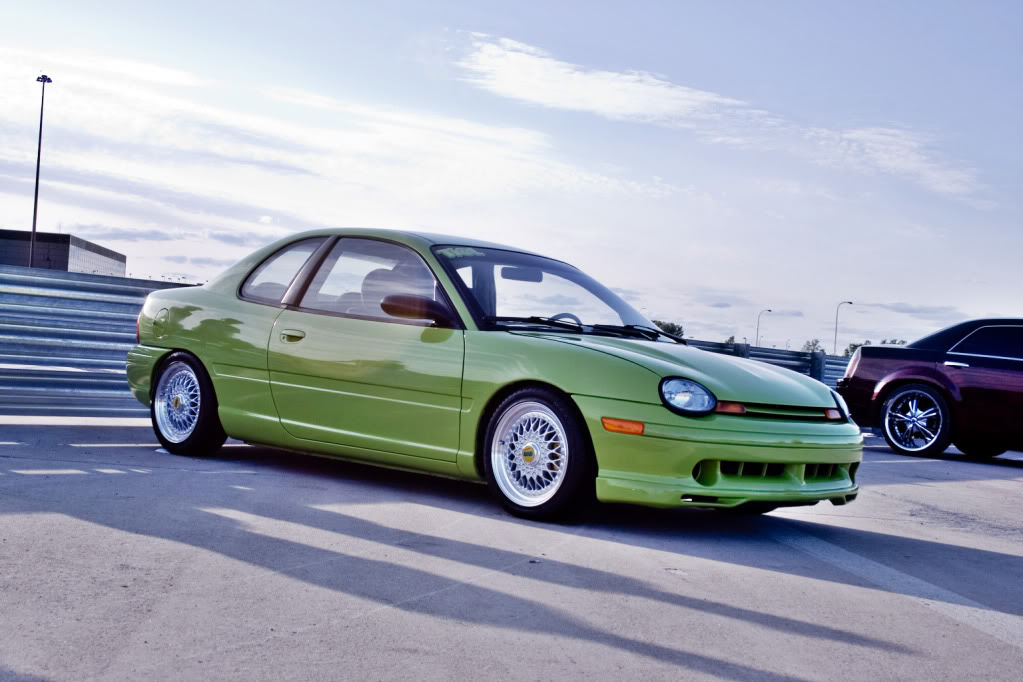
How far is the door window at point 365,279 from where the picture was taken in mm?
6363

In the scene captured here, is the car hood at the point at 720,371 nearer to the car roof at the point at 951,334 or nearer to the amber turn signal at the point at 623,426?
the amber turn signal at the point at 623,426

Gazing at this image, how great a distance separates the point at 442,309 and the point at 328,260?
111 centimetres

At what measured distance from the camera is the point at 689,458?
5.28 m

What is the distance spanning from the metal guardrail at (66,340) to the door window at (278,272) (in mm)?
2828

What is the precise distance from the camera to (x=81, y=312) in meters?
9.81

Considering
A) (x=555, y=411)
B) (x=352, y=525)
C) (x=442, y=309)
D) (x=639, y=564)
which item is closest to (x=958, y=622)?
(x=639, y=564)

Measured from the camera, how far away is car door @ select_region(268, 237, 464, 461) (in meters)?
5.98

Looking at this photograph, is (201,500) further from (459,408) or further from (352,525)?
(459,408)

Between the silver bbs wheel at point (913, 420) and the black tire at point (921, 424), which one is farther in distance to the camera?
the silver bbs wheel at point (913, 420)

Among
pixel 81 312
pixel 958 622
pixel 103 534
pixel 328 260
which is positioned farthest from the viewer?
pixel 81 312

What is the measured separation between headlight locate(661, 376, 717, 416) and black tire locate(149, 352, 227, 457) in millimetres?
3151

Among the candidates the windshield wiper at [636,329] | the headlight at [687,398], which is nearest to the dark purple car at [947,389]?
the windshield wiper at [636,329]

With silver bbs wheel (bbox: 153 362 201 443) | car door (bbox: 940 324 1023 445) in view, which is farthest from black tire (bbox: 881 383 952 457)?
silver bbs wheel (bbox: 153 362 201 443)

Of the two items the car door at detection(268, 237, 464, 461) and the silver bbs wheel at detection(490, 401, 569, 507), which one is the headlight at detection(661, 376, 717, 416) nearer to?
the silver bbs wheel at detection(490, 401, 569, 507)
